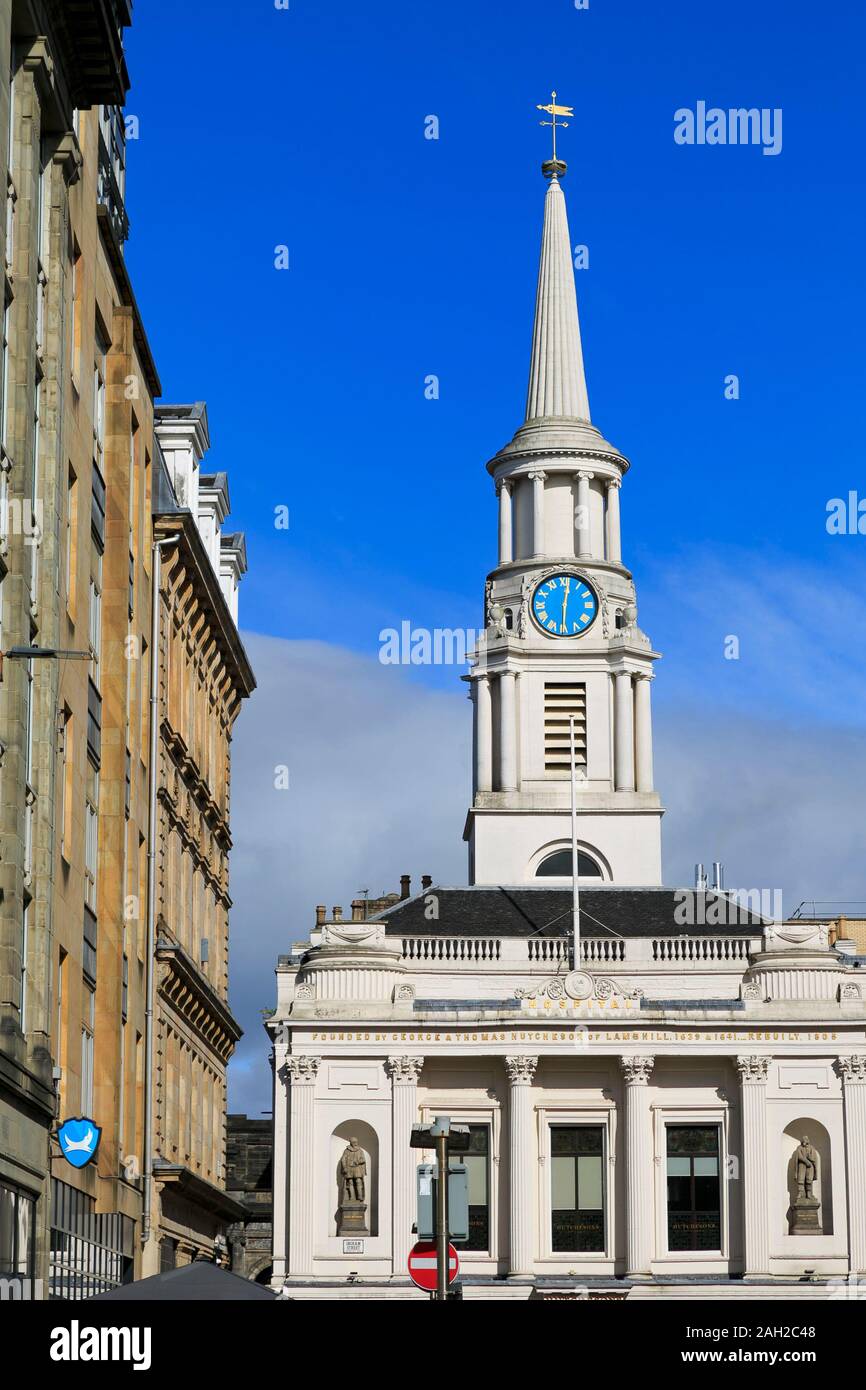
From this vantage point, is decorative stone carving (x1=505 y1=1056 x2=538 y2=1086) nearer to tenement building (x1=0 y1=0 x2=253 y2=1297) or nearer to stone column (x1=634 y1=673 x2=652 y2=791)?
tenement building (x1=0 y1=0 x2=253 y2=1297)

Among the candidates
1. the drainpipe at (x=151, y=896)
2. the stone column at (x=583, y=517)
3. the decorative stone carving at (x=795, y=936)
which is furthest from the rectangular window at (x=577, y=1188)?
the stone column at (x=583, y=517)

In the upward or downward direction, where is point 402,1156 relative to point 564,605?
downward

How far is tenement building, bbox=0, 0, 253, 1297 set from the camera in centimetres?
3356

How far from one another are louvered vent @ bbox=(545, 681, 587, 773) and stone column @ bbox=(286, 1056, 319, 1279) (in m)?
20.9

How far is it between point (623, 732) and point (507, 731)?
4.54m

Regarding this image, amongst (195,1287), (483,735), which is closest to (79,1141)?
(195,1287)

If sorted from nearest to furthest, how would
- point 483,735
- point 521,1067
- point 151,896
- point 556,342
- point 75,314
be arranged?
point 75,314, point 151,896, point 521,1067, point 483,735, point 556,342

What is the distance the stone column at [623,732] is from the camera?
3676 inches

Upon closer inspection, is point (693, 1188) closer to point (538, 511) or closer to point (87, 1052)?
point (538, 511)

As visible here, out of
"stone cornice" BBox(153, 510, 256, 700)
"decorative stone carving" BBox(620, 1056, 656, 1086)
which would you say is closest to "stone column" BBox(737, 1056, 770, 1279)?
"decorative stone carving" BBox(620, 1056, 656, 1086)

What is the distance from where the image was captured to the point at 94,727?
150 feet
